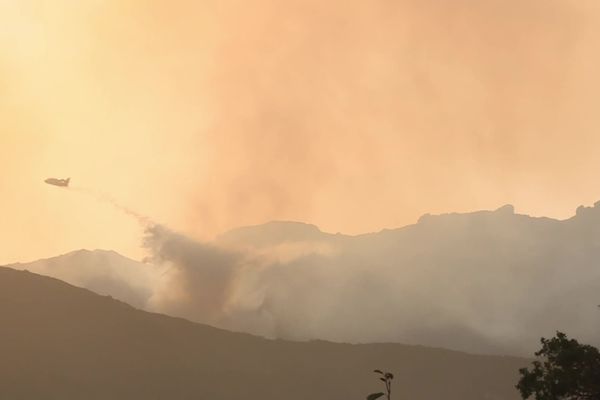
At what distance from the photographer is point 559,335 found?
46.0 metres

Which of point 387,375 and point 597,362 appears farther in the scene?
point 387,375

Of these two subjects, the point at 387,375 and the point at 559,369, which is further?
the point at 387,375

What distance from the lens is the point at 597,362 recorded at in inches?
1720

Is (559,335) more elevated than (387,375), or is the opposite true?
(559,335)

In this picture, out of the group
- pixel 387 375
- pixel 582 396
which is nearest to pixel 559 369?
pixel 582 396

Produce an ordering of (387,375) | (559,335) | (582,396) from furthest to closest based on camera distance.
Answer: (387,375)
(559,335)
(582,396)

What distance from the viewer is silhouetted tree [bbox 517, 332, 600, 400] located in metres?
→ 42.8

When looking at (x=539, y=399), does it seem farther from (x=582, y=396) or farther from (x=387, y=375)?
(x=387, y=375)

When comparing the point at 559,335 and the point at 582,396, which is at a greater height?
the point at 559,335

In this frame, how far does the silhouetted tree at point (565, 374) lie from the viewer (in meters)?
42.8

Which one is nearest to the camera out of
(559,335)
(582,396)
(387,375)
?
(582,396)

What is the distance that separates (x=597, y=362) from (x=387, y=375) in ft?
50.5

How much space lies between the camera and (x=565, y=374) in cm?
4409

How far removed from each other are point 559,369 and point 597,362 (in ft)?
8.17
